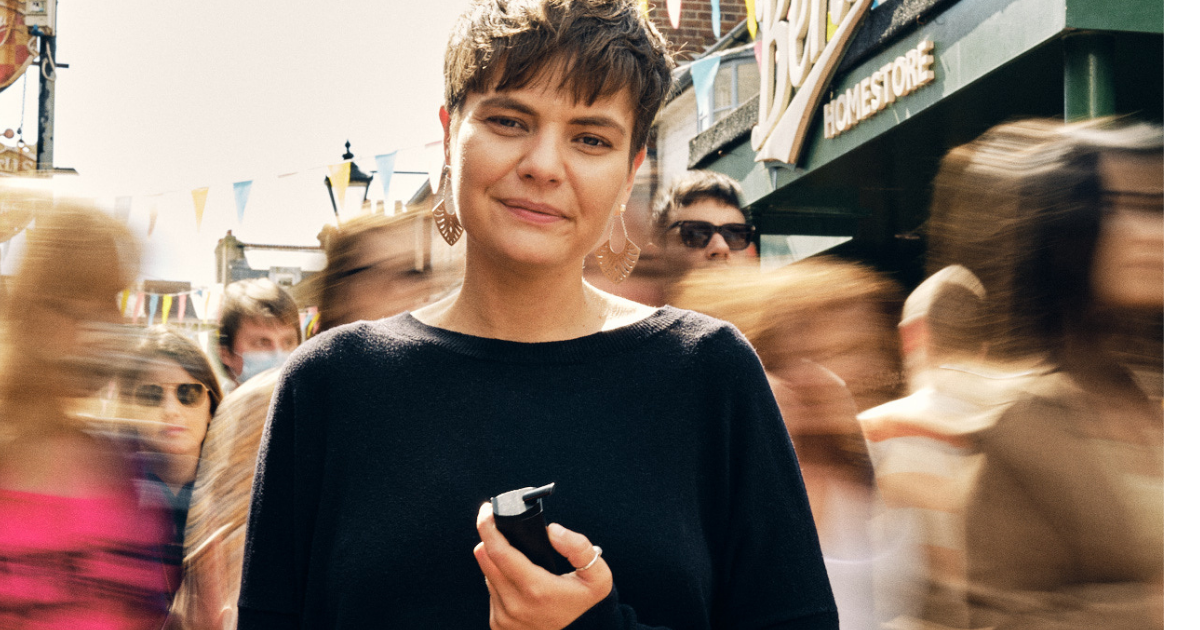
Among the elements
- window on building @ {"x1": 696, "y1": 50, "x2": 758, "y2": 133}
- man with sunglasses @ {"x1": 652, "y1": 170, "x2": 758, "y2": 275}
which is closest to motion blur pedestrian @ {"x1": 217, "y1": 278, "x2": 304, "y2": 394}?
man with sunglasses @ {"x1": 652, "y1": 170, "x2": 758, "y2": 275}

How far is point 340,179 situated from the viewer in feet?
28.3

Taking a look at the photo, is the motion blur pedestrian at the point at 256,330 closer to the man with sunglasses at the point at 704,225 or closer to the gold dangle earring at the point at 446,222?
the man with sunglasses at the point at 704,225

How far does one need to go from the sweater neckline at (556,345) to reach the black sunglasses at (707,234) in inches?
92.4

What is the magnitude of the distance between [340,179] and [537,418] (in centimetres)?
779

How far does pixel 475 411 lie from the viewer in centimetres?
138

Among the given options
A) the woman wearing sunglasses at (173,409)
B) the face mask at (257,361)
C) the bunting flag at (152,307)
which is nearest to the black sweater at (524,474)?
the woman wearing sunglasses at (173,409)

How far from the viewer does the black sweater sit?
130 centimetres

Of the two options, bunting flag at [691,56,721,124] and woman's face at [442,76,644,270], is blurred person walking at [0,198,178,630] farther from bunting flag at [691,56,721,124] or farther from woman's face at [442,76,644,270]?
bunting flag at [691,56,721,124]

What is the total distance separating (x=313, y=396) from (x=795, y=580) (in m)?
0.79

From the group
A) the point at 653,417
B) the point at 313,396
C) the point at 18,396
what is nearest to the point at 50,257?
the point at 18,396

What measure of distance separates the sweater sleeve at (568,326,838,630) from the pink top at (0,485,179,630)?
1.84 metres

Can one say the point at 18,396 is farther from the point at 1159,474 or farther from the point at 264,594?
the point at 1159,474

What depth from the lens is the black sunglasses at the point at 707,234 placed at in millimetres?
3762

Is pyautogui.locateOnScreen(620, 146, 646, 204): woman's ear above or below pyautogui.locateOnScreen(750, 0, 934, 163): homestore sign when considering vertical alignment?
below
